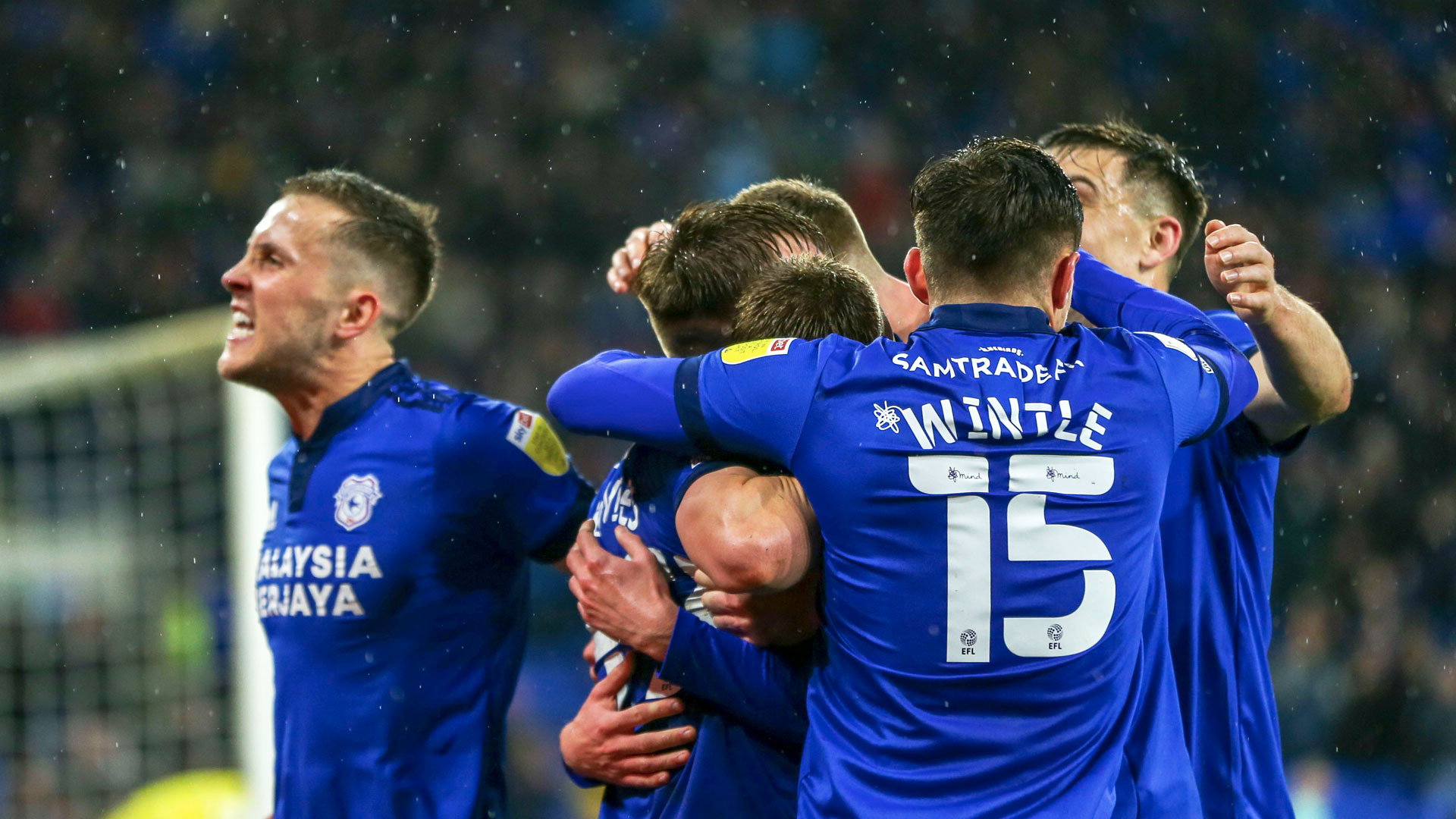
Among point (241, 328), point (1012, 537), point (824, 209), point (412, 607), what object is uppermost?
point (824, 209)

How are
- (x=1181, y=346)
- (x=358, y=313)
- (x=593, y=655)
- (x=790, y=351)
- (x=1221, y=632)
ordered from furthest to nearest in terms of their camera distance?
1. (x=358, y=313)
2. (x=1221, y=632)
3. (x=593, y=655)
4. (x=1181, y=346)
5. (x=790, y=351)

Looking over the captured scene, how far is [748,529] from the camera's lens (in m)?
2.21

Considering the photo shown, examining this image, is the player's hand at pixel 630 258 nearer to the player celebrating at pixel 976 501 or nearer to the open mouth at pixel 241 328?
the player celebrating at pixel 976 501

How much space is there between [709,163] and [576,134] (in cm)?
124

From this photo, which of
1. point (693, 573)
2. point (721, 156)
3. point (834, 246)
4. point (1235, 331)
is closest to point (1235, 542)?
point (1235, 331)

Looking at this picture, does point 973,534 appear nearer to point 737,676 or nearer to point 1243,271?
point 737,676

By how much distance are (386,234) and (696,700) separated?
192 cm

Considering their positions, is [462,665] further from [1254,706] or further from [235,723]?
[235,723]

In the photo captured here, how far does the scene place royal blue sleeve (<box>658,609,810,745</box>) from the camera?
8.05ft

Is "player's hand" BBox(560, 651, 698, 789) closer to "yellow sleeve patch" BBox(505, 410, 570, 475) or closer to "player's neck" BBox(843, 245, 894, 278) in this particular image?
"yellow sleeve patch" BBox(505, 410, 570, 475)

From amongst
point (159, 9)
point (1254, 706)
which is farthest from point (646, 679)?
point (159, 9)

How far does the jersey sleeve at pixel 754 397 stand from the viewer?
222 cm

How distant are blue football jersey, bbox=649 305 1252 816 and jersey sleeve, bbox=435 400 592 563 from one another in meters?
1.17

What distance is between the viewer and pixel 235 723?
626cm
